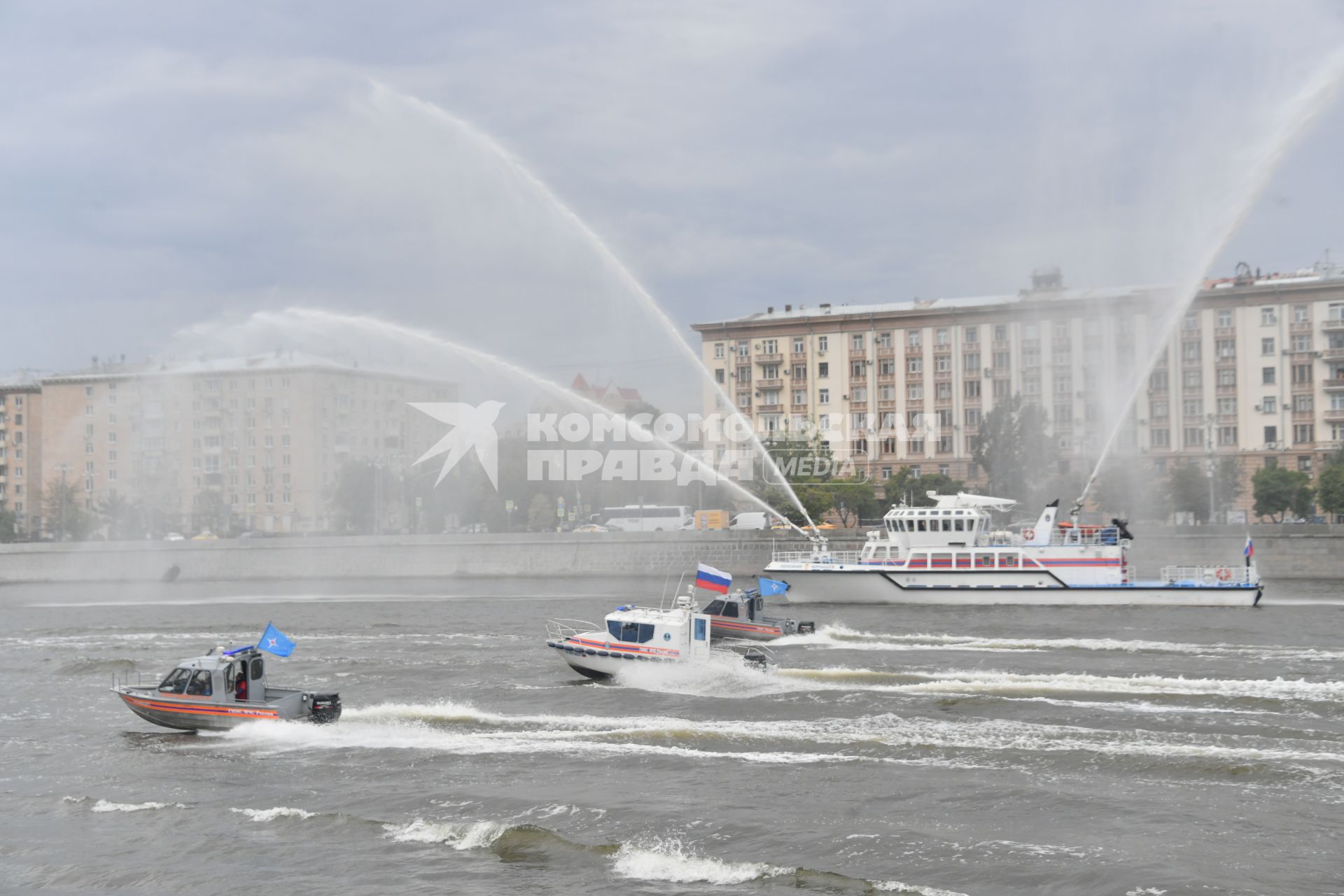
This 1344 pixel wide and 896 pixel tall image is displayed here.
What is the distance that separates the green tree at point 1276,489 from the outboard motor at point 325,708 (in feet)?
251

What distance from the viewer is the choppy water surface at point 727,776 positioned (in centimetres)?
1877

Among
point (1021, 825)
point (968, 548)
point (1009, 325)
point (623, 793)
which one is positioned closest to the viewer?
point (1021, 825)

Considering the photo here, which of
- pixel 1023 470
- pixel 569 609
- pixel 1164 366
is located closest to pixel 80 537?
pixel 569 609

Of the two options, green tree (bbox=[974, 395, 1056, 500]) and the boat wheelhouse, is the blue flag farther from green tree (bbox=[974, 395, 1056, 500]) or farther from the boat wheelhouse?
green tree (bbox=[974, 395, 1056, 500])

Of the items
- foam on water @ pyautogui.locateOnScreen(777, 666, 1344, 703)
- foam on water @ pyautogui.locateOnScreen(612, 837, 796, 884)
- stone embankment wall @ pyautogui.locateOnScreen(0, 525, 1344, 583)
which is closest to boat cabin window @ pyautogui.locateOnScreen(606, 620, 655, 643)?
foam on water @ pyautogui.locateOnScreen(777, 666, 1344, 703)

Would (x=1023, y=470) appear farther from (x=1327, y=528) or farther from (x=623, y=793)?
(x=623, y=793)

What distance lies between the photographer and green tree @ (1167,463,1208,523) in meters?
86.1

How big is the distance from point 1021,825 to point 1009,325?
3164 inches

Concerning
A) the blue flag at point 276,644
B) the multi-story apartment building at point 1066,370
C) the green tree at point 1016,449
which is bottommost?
the blue flag at point 276,644

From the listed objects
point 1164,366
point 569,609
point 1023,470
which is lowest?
point 569,609

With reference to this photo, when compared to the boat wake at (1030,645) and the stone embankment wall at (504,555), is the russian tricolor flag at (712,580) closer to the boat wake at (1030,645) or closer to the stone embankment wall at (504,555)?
the boat wake at (1030,645)

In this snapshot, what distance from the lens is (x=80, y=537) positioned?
11919 centimetres

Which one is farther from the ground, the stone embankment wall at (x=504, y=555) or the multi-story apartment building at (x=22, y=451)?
the multi-story apartment building at (x=22, y=451)
